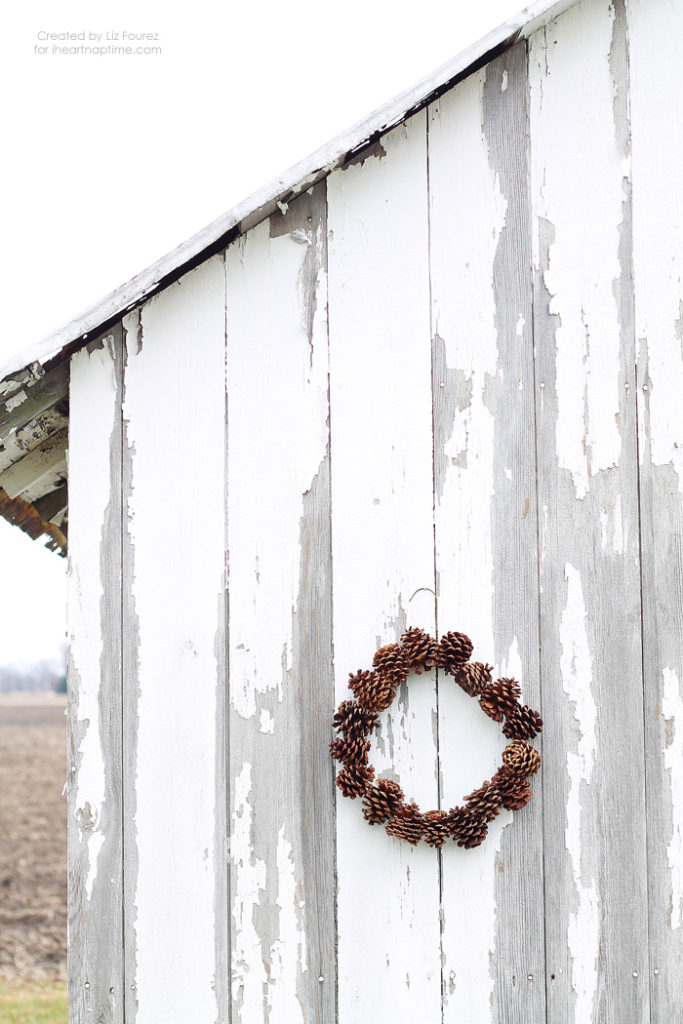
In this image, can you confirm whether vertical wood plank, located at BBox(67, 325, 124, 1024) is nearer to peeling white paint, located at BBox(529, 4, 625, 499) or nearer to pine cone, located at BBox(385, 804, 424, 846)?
pine cone, located at BBox(385, 804, 424, 846)

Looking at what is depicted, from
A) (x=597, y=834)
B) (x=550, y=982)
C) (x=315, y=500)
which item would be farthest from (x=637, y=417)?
(x=550, y=982)

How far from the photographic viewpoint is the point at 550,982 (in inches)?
52.5

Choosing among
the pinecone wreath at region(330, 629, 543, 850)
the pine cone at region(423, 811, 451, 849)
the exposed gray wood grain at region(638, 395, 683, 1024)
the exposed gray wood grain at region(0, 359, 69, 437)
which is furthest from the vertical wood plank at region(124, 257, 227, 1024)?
the exposed gray wood grain at region(638, 395, 683, 1024)

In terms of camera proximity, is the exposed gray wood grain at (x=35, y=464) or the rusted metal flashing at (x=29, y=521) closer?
the exposed gray wood grain at (x=35, y=464)

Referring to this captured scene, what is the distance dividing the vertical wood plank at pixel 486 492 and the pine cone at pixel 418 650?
1.9 inches

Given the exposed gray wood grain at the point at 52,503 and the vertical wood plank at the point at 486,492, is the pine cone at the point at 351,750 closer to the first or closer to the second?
the vertical wood plank at the point at 486,492

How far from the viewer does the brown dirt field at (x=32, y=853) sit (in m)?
8.16

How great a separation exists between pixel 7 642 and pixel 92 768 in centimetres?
2153

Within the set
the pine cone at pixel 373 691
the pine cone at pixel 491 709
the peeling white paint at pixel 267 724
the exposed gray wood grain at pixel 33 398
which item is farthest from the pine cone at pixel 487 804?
the exposed gray wood grain at pixel 33 398

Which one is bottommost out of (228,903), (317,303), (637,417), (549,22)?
(228,903)

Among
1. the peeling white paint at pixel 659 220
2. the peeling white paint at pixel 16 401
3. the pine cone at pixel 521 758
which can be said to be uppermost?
the peeling white paint at pixel 659 220

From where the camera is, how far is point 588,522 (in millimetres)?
1397

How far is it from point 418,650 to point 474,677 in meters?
0.10

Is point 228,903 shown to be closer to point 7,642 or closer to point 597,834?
point 597,834
